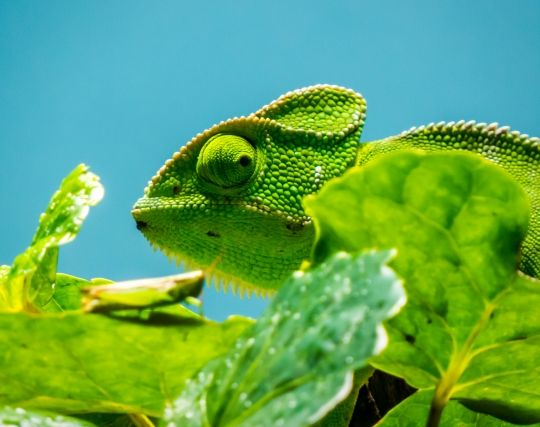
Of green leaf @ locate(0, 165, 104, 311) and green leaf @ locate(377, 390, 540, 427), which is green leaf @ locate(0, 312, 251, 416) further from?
green leaf @ locate(377, 390, 540, 427)

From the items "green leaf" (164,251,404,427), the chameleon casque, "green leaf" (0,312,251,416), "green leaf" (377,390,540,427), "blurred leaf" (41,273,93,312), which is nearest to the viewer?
"green leaf" (164,251,404,427)

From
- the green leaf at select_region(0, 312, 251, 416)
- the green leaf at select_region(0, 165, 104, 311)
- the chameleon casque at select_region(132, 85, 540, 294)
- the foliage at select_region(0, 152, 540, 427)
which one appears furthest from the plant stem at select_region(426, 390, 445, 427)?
the chameleon casque at select_region(132, 85, 540, 294)

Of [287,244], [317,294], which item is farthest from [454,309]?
[287,244]

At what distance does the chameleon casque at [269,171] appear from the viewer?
56.1 inches

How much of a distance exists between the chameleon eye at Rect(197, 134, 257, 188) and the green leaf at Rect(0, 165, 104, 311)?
927 mm

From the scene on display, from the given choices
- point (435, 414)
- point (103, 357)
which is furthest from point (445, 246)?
point (103, 357)

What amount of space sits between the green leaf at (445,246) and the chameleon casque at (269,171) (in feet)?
3.10

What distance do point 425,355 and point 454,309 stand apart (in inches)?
2.0

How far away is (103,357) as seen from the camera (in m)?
0.43

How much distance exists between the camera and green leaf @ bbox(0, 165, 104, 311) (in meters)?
0.46

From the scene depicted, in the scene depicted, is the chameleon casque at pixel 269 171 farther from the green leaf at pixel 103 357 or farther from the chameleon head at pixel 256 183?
the green leaf at pixel 103 357

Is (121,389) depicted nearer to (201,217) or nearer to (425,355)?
(425,355)

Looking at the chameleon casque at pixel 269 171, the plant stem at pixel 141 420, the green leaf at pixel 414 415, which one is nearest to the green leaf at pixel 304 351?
the plant stem at pixel 141 420

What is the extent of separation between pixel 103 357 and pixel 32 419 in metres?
0.06
